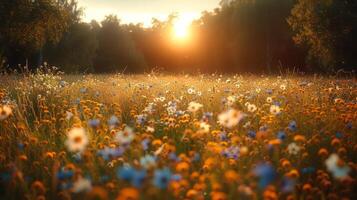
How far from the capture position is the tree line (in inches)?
760

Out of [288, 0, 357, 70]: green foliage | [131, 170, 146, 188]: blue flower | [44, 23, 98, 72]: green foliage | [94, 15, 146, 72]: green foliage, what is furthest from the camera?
[94, 15, 146, 72]: green foliage

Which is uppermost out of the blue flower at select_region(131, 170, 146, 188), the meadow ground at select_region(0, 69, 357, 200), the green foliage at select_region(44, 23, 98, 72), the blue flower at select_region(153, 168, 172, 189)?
the green foliage at select_region(44, 23, 98, 72)

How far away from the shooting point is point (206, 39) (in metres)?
37.2

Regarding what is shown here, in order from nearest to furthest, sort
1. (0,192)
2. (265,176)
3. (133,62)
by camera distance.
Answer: (265,176), (0,192), (133,62)

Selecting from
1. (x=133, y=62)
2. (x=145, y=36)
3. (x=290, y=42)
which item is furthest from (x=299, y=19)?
(x=145, y=36)

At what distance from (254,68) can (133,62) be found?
12.8 m

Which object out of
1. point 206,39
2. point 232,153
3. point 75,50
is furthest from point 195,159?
point 206,39

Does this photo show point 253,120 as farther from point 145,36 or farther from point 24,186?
point 145,36

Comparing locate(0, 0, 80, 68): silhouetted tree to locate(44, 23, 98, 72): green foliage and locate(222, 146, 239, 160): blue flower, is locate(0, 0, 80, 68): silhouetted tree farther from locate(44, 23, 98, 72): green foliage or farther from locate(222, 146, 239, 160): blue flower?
locate(222, 146, 239, 160): blue flower

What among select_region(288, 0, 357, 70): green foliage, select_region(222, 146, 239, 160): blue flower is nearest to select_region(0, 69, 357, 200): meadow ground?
select_region(222, 146, 239, 160): blue flower

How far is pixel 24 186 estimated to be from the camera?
10.3 feet

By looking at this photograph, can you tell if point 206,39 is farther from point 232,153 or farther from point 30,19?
point 232,153

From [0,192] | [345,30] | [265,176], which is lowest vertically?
[0,192]

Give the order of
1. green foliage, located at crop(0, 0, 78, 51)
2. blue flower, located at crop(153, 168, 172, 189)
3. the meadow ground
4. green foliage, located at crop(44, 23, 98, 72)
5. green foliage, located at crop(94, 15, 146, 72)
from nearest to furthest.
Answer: blue flower, located at crop(153, 168, 172, 189) < the meadow ground < green foliage, located at crop(0, 0, 78, 51) < green foliage, located at crop(44, 23, 98, 72) < green foliage, located at crop(94, 15, 146, 72)
